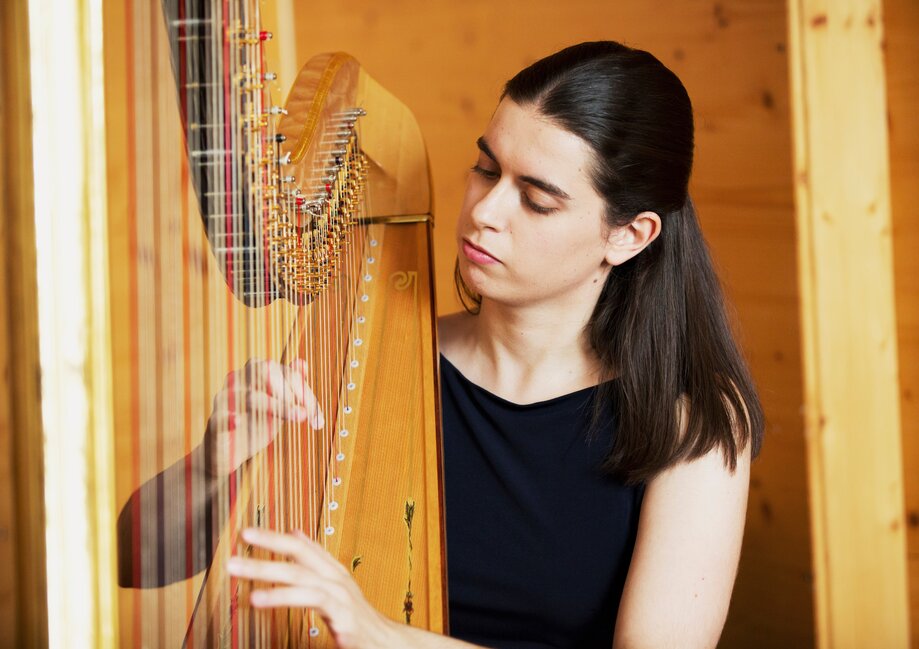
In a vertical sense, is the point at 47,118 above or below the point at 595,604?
above

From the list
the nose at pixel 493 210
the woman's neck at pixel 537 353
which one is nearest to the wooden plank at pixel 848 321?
the woman's neck at pixel 537 353

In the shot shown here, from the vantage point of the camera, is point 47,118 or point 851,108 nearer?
point 47,118

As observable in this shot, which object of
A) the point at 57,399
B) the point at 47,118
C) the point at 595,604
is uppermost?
the point at 47,118

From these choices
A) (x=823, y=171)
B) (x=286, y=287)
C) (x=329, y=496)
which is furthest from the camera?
(x=823, y=171)

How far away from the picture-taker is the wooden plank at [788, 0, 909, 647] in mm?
1517

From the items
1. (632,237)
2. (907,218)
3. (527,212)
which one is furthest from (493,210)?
(907,218)

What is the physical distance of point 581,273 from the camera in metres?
1.45

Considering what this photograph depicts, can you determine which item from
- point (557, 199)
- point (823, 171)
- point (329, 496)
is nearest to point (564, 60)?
point (557, 199)

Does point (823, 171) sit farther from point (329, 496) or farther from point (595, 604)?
point (329, 496)

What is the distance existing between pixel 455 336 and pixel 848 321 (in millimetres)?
633

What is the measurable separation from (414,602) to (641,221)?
0.64 meters

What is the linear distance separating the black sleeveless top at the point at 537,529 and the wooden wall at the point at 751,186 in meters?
0.65

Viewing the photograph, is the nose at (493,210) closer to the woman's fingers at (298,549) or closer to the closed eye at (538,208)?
the closed eye at (538,208)

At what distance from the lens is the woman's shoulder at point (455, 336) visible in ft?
5.40
